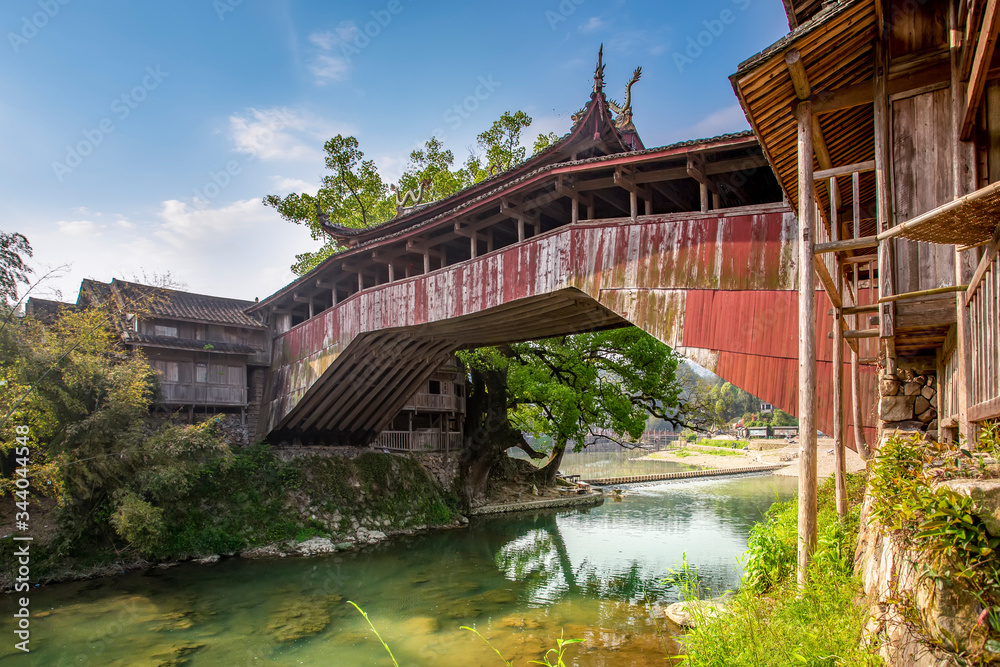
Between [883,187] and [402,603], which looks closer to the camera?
[883,187]

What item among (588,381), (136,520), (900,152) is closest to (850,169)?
(900,152)

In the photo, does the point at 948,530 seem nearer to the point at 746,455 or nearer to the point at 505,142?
the point at 505,142

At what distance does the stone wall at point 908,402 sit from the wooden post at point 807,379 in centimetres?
113

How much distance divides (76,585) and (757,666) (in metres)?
11.6

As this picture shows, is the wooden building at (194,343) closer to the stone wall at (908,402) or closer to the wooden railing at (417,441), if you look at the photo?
the wooden railing at (417,441)

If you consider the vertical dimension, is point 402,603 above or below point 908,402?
below

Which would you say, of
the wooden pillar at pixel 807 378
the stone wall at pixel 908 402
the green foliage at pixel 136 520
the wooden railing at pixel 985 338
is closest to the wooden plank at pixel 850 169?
the wooden pillar at pixel 807 378

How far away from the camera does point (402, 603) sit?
32.0ft

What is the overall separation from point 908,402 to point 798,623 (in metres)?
2.83

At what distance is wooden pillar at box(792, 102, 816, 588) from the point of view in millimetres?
4891

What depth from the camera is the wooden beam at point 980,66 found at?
364 centimetres

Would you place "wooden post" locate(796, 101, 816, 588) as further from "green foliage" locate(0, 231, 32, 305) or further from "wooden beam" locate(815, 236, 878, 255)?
"green foliage" locate(0, 231, 32, 305)

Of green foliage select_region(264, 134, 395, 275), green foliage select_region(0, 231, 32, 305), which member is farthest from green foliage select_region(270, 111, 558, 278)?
green foliage select_region(0, 231, 32, 305)

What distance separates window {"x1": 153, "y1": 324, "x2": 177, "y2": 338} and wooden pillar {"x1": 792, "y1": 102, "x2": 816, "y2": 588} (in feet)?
52.0
